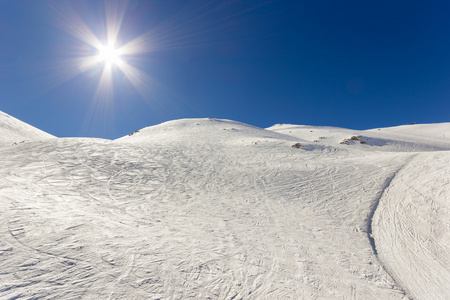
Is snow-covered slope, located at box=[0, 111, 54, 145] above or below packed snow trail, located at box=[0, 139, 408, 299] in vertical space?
above

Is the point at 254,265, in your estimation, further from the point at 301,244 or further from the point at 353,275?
the point at 353,275

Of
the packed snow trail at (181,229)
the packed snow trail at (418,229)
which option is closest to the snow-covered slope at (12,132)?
the packed snow trail at (181,229)

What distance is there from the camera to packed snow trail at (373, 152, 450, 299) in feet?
15.7

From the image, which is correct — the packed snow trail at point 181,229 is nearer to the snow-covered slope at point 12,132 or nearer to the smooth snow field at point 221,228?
the smooth snow field at point 221,228

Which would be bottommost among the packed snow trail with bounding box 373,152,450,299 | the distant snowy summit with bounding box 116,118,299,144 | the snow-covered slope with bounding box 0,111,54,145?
the packed snow trail with bounding box 373,152,450,299

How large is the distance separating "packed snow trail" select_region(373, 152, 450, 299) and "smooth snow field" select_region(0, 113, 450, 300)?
0.11 ft

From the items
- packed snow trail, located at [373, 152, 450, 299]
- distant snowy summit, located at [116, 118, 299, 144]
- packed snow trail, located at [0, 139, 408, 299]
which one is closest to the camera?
packed snow trail, located at [0, 139, 408, 299]

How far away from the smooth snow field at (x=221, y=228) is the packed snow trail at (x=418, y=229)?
1.3 inches

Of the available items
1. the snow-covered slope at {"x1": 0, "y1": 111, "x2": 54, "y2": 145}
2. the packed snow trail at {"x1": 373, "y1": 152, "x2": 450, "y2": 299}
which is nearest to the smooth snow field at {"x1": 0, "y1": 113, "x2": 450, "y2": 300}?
the packed snow trail at {"x1": 373, "y1": 152, "x2": 450, "y2": 299}

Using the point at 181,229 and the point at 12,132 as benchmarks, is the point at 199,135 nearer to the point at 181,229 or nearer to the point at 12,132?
the point at 181,229

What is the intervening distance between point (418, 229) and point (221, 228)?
6.57 meters

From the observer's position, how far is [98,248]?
5.09 m

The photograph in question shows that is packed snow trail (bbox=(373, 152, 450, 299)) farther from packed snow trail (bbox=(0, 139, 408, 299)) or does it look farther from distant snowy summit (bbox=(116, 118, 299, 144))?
distant snowy summit (bbox=(116, 118, 299, 144))

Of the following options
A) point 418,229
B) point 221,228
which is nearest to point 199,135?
point 221,228
